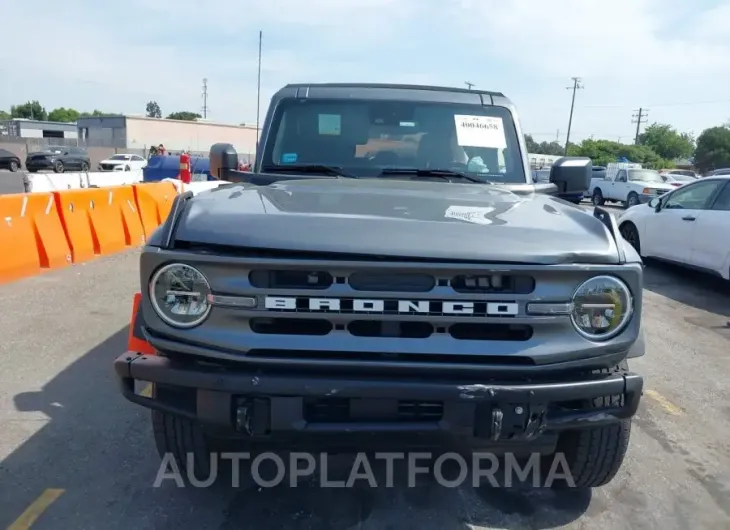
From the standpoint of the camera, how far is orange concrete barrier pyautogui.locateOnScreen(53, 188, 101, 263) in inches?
328

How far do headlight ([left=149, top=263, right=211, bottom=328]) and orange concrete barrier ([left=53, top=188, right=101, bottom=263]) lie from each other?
21.5 feet

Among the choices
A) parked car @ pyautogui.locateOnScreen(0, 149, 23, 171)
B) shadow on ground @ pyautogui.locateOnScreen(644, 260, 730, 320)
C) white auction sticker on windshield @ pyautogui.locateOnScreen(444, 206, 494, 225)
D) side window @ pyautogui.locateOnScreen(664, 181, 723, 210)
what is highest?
white auction sticker on windshield @ pyautogui.locateOnScreen(444, 206, 494, 225)

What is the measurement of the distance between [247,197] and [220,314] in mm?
783

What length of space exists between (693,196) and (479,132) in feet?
19.8

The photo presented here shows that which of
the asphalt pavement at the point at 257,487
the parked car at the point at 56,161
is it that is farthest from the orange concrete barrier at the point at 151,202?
the parked car at the point at 56,161

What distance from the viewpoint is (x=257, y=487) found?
10.7 feet

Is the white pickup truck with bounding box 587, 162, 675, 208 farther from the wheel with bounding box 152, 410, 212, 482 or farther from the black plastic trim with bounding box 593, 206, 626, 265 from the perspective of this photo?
the wheel with bounding box 152, 410, 212, 482

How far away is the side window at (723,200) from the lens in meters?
8.14

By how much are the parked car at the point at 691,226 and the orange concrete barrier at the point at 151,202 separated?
741 centimetres

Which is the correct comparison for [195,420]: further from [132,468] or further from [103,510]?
[132,468]

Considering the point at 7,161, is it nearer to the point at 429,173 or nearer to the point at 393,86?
the point at 393,86

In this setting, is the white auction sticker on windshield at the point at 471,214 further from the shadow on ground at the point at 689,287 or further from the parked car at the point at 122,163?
the parked car at the point at 122,163

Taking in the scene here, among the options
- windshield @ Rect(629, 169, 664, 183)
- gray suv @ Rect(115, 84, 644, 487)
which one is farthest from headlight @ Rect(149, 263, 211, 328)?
windshield @ Rect(629, 169, 664, 183)

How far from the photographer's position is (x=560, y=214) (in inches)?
116
